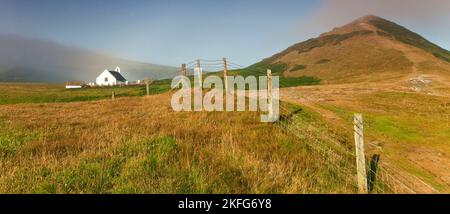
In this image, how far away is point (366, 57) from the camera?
241 ft

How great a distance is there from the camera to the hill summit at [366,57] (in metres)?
56.4

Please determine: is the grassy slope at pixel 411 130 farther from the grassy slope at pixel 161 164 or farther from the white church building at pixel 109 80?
the white church building at pixel 109 80

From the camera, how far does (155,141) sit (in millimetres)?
8625

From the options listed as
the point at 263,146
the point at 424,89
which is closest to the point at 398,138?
the point at 263,146

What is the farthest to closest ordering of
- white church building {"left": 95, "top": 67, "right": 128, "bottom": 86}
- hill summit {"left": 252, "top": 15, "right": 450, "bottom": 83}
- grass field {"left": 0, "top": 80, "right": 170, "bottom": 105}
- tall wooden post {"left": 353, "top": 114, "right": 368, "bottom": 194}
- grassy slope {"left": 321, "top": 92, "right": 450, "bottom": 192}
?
white church building {"left": 95, "top": 67, "right": 128, "bottom": 86}, hill summit {"left": 252, "top": 15, "right": 450, "bottom": 83}, grass field {"left": 0, "top": 80, "right": 170, "bottom": 105}, grassy slope {"left": 321, "top": 92, "right": 450, "bottom": 192}, tall wooden post {"left": 353, "top": 114, "right": 368, "bottom": 194}

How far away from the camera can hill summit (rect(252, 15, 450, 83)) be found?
56438 millimetres

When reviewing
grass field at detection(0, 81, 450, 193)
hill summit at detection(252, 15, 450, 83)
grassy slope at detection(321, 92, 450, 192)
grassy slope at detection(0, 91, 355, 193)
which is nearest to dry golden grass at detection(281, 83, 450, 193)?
grassy slope at detection(321, 92, 450, 192)

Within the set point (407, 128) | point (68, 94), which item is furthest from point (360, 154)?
point (68, 94)

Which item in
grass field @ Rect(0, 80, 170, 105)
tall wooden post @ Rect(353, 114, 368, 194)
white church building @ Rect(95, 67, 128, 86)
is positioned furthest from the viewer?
white church building @ Rect(95, 67, 128, 86)

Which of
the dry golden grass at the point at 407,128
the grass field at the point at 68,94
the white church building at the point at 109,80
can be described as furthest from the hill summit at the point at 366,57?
the white church building at the point at 109,80

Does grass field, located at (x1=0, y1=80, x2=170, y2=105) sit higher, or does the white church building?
the white church building

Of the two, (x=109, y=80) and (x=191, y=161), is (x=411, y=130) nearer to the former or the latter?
(x=191, y=161)

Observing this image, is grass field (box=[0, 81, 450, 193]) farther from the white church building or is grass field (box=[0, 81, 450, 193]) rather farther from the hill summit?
the white church building
